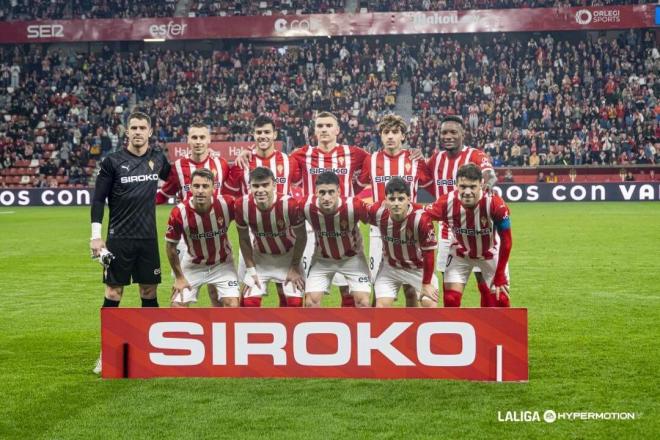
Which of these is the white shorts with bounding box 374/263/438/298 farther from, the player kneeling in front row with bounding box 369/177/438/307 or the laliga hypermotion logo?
the laliga hypermotion logo

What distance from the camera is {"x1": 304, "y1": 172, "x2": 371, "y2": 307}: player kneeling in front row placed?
697 centimetres

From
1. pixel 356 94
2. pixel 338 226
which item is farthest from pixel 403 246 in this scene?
pixel 356 94

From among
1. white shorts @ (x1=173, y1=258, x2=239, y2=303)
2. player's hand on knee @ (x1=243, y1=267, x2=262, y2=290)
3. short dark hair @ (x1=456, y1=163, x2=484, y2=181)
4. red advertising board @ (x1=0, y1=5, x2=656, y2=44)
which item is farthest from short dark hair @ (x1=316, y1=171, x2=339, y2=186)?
red advertising board @ (x1=0, y1=5, x2=656, y2=44)

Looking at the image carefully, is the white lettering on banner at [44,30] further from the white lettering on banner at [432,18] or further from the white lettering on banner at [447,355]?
the white lettering on banner at [447,355]

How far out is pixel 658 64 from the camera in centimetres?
3325

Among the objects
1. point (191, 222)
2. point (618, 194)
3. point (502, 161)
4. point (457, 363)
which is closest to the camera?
point (457, 363)

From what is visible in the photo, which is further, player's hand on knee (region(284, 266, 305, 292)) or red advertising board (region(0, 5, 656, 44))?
red advertising board (region(0, 5, 656, 44))

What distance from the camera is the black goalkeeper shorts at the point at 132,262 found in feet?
Result: 22.3

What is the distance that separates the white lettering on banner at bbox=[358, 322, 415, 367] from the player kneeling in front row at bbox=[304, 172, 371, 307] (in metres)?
1.16

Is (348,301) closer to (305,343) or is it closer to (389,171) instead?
(389,171)

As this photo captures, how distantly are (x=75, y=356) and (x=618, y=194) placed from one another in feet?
77.5

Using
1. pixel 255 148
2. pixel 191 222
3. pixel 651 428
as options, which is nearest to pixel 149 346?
pixel 191 222

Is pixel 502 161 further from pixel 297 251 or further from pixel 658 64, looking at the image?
pixel 297 251

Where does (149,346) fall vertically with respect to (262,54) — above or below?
below
